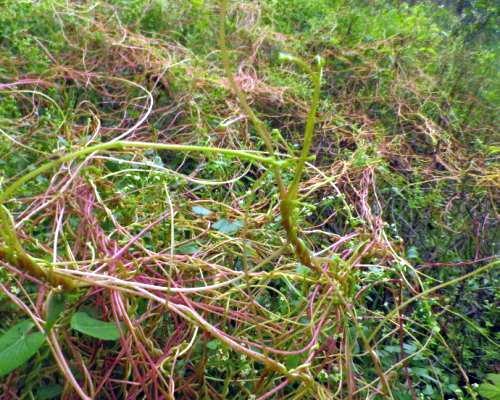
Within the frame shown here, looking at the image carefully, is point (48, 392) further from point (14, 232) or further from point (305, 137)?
point (305, 137)

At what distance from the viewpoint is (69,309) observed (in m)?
1.17

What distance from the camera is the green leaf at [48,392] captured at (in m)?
1.12

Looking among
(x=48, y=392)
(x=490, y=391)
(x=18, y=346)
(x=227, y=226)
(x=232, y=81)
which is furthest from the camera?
(x=227, y=226)

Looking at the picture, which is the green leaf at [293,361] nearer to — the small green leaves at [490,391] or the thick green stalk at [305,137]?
the thick green stalk at [305,137]

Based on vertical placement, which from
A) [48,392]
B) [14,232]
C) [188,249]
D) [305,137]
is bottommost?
[48,392]

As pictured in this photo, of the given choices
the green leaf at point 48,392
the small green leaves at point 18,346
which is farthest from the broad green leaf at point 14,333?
the green leaf at point 48,392

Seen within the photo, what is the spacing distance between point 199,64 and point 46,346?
5.30 ft

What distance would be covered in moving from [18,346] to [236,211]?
0.71 m

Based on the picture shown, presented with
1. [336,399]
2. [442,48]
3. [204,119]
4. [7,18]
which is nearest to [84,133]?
[204,119]

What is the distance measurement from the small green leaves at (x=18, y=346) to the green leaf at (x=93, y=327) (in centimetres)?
Answer: 7

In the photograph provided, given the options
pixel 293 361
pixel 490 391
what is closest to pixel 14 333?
pixel 293 361

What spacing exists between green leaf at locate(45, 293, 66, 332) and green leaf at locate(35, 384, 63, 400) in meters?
0.15

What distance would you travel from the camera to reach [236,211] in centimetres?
159

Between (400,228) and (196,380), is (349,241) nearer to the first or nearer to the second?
(400,228)
